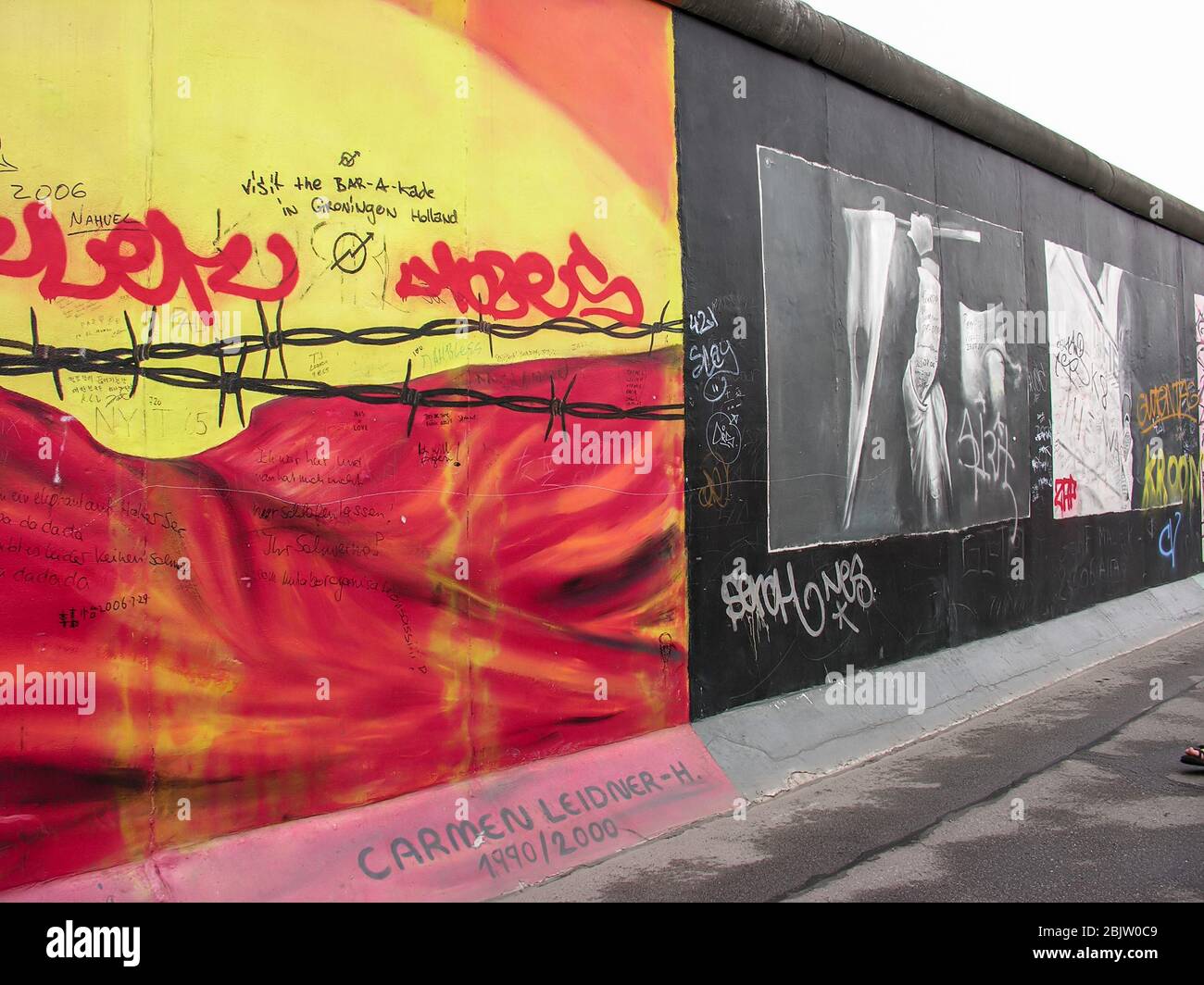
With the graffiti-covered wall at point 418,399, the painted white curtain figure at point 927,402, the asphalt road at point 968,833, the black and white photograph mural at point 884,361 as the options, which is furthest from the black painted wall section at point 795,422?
the asphalt road at point 968,833

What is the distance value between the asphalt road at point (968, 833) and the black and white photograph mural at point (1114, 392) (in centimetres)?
448

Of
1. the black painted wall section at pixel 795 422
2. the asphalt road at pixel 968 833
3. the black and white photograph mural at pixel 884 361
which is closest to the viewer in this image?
the asphalt road at pixel 968 833

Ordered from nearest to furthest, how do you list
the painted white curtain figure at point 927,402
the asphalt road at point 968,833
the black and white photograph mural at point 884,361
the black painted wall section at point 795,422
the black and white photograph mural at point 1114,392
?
the asphalt road at point 968,833, the black painted wall section at point 795,422, the black and white photograph mural at point 884,361, the painted white curtain figure at point 927,402, the black and white photograph mural at point 1114,392

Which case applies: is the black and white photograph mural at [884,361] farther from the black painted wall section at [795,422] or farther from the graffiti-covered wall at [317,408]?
the graffiti-covered wall at [317,408]

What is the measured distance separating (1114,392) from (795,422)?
7.15m

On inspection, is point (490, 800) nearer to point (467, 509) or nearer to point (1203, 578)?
point (467, 509)

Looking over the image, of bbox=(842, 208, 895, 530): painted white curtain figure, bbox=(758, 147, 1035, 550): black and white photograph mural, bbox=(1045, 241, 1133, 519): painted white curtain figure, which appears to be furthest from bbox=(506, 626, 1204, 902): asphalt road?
bbox=(1045, 241, 1133, 519): painted white curtain figure

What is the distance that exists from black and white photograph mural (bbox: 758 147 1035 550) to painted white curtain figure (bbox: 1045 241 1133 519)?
93 centimetres

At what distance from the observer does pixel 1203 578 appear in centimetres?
1474

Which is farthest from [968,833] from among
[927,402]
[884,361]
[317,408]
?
[927,402]

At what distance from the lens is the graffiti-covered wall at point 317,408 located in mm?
4074

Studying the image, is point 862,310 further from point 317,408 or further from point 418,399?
point 317,408
